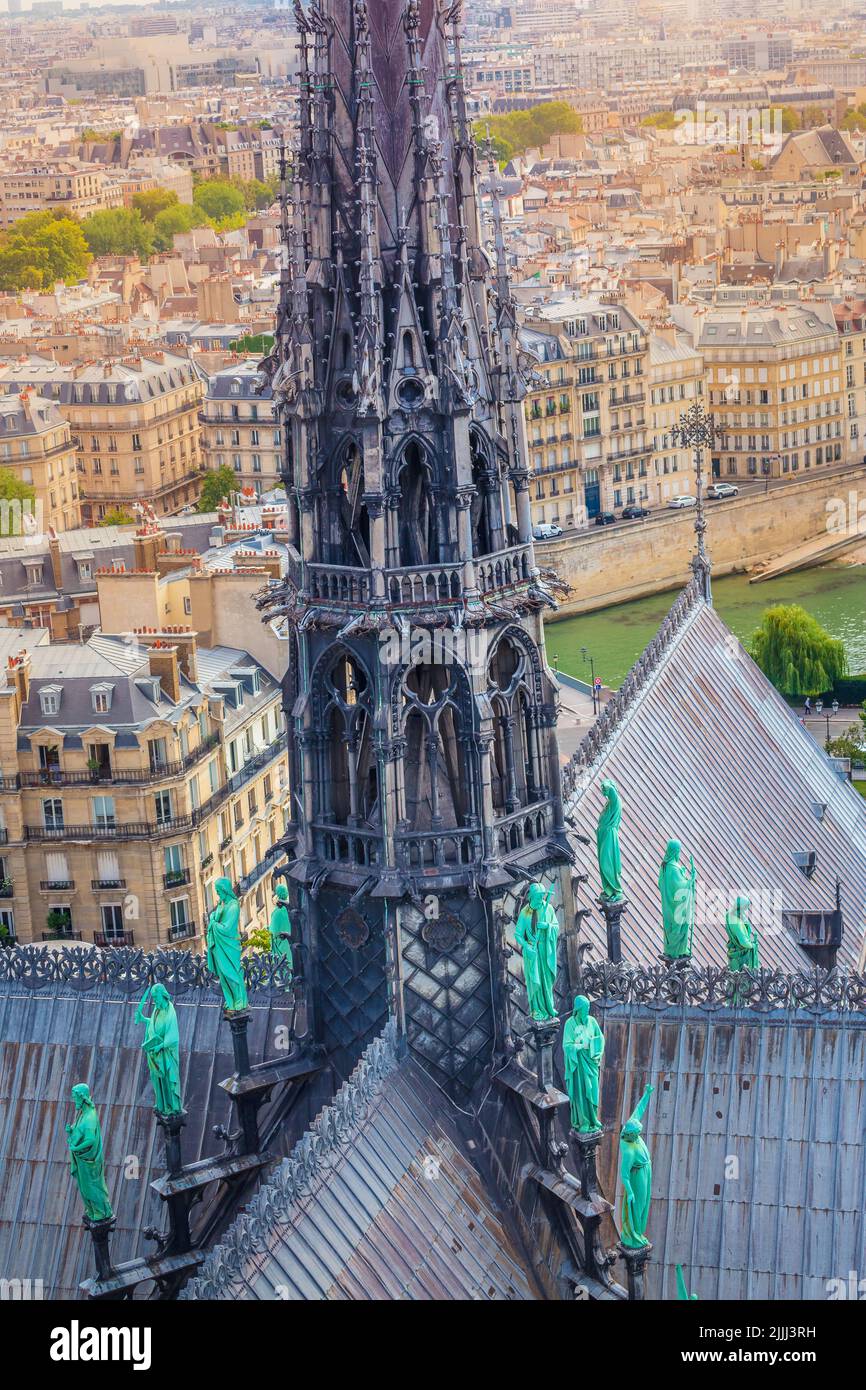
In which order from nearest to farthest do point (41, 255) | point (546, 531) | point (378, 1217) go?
point (378, 1217), point (546, 531), point (41, 255)

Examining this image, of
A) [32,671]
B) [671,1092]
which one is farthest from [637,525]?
[671,1092]

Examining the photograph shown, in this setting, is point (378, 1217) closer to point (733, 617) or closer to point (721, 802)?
point (721, 802)

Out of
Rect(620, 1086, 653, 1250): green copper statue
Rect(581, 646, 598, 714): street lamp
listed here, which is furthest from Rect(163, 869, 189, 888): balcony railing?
Rect(620, 1086, 653, 1250): green copper statue

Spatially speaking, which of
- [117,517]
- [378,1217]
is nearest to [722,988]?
[378,1217]

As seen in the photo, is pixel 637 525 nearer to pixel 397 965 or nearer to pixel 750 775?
pixel 750 775

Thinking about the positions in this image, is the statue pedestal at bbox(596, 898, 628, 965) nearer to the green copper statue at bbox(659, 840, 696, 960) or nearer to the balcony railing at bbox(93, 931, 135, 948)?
the green copper statue at bbox(659, 840, 696, 960)

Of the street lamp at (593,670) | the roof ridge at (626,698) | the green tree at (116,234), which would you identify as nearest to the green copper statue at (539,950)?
the roof ridge at (626,698)

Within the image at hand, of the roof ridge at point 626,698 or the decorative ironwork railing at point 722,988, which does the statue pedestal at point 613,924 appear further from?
the roof ridge at point 626,698
